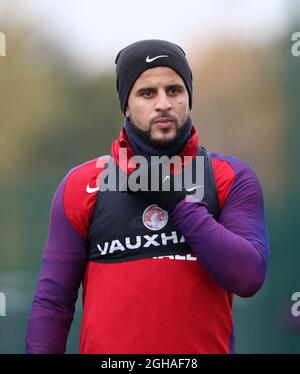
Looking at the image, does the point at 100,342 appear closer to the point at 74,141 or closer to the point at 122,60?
the point at 122,60

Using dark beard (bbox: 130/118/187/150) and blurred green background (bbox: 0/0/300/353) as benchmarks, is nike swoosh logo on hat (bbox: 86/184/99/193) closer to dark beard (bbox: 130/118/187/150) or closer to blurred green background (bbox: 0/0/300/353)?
dark beard (bbox: 130/118/187/150)

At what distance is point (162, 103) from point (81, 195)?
0.35m

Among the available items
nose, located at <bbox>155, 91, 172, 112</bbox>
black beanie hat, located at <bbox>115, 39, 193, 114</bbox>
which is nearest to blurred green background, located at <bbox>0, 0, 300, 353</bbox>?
black beanie hat, located at <bbox>115, 39, 193, 114</bbox>

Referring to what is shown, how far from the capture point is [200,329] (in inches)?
74.5

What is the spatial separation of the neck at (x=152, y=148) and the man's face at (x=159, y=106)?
0.02 metres

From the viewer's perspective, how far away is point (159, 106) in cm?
193

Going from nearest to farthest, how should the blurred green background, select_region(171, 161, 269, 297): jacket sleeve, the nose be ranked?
1. select_region(171, 161, 269, 297): jacket sleeve
2. the nose
3. the blurred green background

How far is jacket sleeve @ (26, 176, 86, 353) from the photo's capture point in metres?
1.96

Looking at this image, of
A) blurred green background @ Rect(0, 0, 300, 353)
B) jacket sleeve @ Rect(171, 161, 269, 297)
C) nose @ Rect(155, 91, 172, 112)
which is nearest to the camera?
jacket sleeve @ Rect(171, 161, 269, 297)

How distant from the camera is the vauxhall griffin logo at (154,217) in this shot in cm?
194

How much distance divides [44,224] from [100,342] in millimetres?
1514

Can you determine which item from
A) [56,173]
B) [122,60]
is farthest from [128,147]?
[56,173]

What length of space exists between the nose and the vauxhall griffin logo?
0.27m

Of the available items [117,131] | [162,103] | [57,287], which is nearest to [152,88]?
[162,103]
